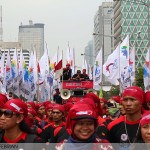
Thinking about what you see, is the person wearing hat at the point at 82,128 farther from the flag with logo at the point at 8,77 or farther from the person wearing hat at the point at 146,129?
the flag with logo at the point at 8,77

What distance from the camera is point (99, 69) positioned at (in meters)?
25.4

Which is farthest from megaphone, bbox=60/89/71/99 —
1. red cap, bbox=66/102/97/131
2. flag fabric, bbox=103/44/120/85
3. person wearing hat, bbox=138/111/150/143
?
person wearing hat, bbox=138/111/150/143

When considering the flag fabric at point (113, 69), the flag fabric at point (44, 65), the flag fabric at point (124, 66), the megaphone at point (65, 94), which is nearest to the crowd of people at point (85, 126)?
the flag fabric at point (124, 66)

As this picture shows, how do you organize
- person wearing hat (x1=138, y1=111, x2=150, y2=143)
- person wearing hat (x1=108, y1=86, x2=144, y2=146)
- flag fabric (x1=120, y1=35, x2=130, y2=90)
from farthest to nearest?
flag fabric (x1=120, y1=35, x2=130, y2=90), person wearing hat (x1=108, y1=86, x2=144, y2=146), person wearing hat (x1=138, y1=111, x2=150, y2=143)

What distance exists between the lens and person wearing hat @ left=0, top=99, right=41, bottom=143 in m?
4.88

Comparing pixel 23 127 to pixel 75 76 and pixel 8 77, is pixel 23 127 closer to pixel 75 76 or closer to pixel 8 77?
pixel 75 76

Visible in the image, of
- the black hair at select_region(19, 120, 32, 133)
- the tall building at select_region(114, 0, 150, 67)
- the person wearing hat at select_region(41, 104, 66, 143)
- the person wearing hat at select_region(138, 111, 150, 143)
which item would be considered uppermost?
the tall building at select_region(114, 0, 150, 67)

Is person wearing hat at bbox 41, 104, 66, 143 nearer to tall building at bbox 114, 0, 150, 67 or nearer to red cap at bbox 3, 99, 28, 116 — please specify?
red cap at bbox 3, 99, 28, 116

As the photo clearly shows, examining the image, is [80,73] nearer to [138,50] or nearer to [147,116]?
[147,116]

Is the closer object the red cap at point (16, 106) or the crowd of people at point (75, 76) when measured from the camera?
the red cap at point (16, 106)

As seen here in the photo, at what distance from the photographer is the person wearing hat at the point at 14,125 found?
488cm

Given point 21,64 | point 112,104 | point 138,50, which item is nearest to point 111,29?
point 138,50

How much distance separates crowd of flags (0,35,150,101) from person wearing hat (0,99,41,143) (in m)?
13.8

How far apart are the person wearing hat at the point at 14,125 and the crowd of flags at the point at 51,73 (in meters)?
13.8
